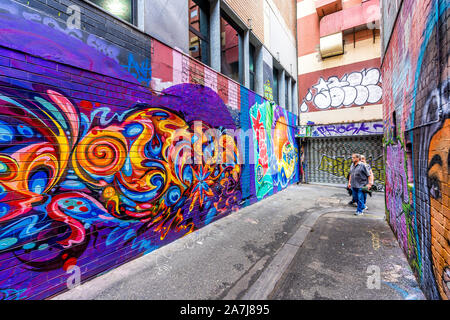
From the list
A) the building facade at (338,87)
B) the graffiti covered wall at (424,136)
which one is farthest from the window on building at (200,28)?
the building facade at (338,87)

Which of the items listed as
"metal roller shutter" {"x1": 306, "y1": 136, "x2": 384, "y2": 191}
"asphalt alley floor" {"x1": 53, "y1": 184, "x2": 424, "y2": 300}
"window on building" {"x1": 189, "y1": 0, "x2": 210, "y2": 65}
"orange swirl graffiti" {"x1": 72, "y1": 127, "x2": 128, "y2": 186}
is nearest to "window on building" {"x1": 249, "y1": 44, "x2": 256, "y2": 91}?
"window on building" {"x1": 189, "y1": 0, "x2": 210, "y2": 65}

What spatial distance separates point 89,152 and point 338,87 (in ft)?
39.5

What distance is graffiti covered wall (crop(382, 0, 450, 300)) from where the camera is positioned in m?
1.99

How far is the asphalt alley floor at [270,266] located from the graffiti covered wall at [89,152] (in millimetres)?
429

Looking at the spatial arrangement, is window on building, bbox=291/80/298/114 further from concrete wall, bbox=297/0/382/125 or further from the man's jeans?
the man's jeans

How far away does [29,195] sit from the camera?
7.75 ft

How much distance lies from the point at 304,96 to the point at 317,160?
385 centimetres

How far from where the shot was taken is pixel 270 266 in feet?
11.0

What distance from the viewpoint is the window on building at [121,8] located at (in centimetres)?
335

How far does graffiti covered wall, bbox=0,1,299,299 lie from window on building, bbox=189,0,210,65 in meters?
1.09

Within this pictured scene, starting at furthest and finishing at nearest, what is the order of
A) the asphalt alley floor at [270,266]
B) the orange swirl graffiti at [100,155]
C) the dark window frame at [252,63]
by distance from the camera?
the dark window frame at [252,63] → the orange swirl graffiti at [100,155] → the asphalt alley floor at [270,266]

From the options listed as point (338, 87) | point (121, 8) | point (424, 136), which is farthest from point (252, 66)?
point (424, 136)

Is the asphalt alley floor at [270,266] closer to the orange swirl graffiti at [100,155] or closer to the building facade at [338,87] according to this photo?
the orange swirl graffiti at [100,155]
